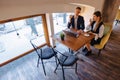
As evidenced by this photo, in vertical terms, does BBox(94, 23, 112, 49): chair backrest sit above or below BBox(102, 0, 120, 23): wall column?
below

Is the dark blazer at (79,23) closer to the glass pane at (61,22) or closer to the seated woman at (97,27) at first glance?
the seated woman at (97,27)

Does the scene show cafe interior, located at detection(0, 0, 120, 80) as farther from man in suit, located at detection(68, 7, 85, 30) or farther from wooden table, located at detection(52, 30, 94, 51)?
man in suit, located at detection(68, 7, 85, 30)

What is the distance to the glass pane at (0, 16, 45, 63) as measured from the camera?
2.83 metres

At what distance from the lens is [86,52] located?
309 centimetres

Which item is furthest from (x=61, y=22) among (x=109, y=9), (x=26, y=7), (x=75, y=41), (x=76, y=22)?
(x=26, y=7)

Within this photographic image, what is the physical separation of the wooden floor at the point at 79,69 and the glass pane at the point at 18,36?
34 cm

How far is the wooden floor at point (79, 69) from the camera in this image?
2.41m

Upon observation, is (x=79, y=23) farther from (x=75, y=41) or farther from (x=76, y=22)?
(x=75, y=41)

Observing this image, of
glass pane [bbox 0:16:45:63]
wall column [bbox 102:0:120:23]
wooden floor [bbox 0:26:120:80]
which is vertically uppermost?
wall column [bbox 102:0:120:23]

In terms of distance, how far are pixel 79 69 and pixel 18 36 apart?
2200mm

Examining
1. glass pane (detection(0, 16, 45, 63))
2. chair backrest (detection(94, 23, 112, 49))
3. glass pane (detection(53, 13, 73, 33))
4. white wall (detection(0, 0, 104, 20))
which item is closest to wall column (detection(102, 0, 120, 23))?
chair backrest (detection(94, 23, 112, 49))

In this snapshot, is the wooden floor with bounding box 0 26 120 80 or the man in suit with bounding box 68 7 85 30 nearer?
the wooden floor with bounding box 0 26 120 80

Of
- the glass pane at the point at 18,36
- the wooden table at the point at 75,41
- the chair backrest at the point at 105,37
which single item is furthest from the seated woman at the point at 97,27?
the glass pane at the point at 18,36

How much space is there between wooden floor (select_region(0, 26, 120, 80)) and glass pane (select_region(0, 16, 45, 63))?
0.34 m
